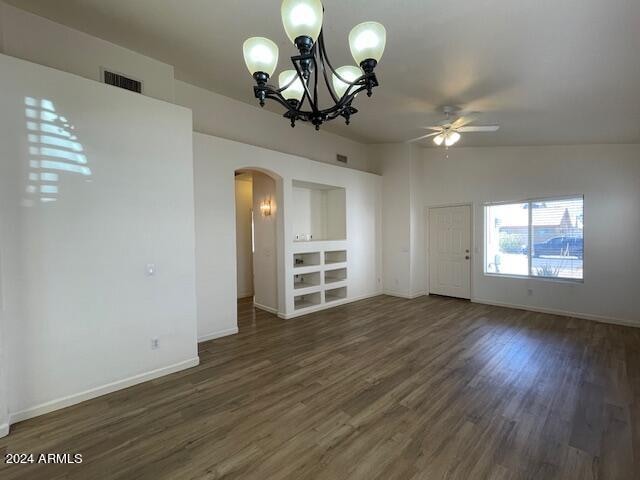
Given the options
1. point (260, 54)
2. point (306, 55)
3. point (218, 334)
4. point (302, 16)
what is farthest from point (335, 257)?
point (302, 16)

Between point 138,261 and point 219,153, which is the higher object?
point 219,153

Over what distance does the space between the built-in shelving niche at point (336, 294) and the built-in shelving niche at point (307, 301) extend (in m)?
0.40

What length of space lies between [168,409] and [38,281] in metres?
1.58

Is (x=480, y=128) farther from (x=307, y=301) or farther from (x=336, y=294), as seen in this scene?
(x=307, y=301)

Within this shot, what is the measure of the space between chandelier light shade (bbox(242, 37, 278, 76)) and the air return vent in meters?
2.24

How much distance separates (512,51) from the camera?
8.51 ft

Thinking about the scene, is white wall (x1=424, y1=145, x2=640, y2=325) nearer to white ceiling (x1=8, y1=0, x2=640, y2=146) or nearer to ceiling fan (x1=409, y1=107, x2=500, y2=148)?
white ceiling (x1=8, y1=0, x2=640, y2=146)

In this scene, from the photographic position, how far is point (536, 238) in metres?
5.56

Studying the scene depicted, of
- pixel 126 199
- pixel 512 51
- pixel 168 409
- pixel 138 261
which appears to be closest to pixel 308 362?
pixel 168 409

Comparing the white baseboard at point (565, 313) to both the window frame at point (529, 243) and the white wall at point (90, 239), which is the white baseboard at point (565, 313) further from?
the white wall at point (90, 239)

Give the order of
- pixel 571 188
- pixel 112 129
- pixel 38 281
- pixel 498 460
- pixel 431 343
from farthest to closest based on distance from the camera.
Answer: pixel 571 188 → pixel 431 343 → pixel 112 129 → pixel 38 281 → pixel 498 460

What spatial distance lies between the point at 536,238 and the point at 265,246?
17.3 feet

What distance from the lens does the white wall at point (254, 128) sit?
425 cm

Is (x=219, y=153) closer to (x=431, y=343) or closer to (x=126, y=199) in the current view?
(x=126, y=199)
